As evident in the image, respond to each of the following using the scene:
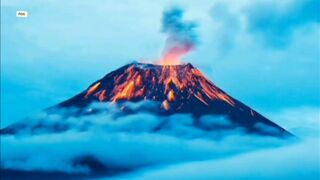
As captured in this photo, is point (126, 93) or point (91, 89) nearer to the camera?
point (91, 89)

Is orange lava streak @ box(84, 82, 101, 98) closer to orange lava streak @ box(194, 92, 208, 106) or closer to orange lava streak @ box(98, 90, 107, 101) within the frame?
orange lava streak @ box(98, 90, 107, 101)

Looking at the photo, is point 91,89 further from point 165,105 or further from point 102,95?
point 165,105

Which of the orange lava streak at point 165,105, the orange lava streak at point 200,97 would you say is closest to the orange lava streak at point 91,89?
the orange lava streak at point 165,105

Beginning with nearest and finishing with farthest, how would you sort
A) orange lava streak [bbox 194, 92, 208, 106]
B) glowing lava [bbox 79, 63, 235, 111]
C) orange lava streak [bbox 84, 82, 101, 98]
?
orange lava streak [bbox 84, 82, 101, 98]
glowing lava [bbox 79, 63, 235, 111]
orange lava streak [bbox 194, 92, 208, 106]

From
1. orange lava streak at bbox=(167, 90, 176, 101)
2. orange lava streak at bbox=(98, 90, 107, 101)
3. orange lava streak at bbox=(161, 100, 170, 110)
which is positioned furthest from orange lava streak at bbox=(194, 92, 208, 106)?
orange lava streak at bbox=(98, 90, 107, 101)

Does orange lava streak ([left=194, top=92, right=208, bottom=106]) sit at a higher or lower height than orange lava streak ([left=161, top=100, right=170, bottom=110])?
higher

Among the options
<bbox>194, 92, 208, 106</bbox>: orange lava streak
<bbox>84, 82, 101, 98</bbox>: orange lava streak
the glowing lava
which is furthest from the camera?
<bbox>194, 92, 208, 106</bbox>: orange lava streak

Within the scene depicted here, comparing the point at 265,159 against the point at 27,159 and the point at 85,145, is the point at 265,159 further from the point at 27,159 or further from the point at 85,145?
the point at 27,159

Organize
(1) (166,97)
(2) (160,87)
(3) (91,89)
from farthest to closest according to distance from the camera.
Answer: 1. (2) (160,87)
2. (1) (166,97)
3. (3) (91,89)

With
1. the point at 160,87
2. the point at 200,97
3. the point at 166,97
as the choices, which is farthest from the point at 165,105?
the point at 200,97
